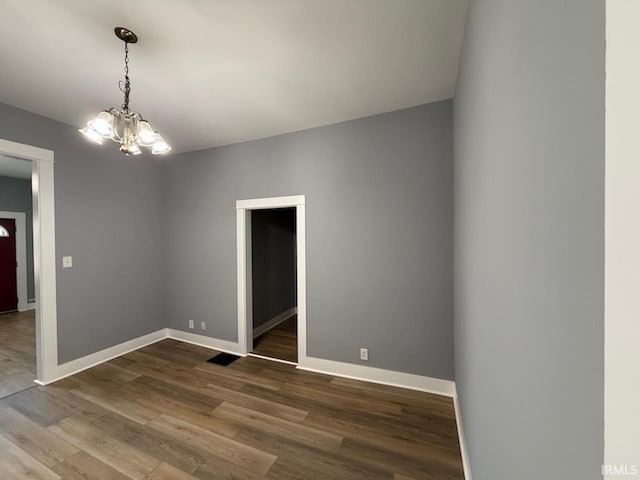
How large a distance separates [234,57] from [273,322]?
3770mm

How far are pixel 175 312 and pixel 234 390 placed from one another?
1826 millimetres

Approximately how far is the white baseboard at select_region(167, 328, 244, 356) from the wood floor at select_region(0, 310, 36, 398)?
1.35 metres

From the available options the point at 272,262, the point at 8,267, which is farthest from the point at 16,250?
the point at 272,262

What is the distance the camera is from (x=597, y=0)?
289 millimetres

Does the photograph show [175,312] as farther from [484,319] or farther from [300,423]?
[484,319]

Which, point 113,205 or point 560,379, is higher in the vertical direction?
point 113,205

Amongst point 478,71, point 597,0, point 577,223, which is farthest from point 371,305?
point 597,0

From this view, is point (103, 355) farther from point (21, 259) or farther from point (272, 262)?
point (21, 259)

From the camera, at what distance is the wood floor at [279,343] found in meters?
3.14

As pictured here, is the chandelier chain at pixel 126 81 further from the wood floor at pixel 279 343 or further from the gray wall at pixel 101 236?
the wood floor at pixel 279 343

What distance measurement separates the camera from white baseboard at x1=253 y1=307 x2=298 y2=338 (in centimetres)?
380

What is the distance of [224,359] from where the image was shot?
117 inches

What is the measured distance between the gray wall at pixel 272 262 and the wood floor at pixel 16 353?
2.45m

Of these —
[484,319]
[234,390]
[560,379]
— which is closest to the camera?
[560,379]
